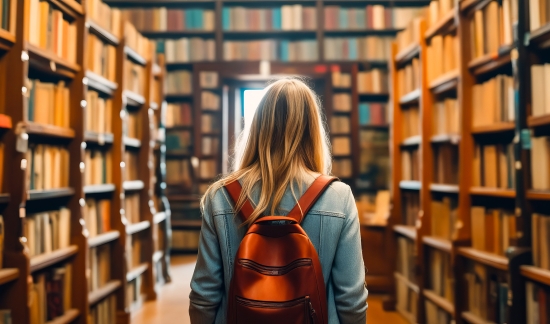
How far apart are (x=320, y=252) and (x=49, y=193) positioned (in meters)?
1.84

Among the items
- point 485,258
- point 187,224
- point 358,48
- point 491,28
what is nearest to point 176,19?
point 358,48

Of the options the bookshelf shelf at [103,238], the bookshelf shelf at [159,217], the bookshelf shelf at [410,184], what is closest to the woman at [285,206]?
the bookshelf shelf at [103,238]

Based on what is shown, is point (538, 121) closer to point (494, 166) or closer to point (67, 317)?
point (494, 166)

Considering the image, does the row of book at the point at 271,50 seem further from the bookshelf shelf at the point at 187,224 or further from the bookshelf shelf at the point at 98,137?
the bookshelf shelf at the point at 98,137

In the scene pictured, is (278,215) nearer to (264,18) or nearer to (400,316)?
(400,316)

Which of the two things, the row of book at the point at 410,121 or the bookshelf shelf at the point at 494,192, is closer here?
the bookshelf shelf at the point at 494,192

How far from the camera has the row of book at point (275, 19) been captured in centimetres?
594

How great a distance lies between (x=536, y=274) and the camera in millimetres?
1943

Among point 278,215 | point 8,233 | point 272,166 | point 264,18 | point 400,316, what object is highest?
point 264,18

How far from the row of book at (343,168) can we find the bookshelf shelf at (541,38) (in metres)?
3.73

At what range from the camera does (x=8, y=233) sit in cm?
209

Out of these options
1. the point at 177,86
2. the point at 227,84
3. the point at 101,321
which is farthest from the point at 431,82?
the point at 177,86

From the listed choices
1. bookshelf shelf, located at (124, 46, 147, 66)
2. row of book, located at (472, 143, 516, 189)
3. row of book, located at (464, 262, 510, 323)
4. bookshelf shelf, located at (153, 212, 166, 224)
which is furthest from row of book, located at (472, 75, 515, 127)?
bookshelf shelf, located at (153, 212, 166, 224)

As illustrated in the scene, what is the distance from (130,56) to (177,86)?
195 cm
